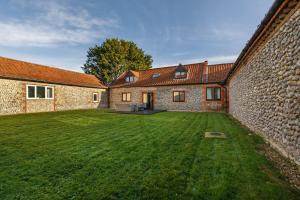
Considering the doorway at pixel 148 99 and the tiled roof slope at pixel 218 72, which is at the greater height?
the tiled roof slope at pixel 218 72

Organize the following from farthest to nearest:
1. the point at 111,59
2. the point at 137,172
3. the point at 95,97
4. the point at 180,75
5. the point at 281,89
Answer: the point at 111,59
the point at 95,97
the point at 180,75
the point at 281,89
the point at 137,172

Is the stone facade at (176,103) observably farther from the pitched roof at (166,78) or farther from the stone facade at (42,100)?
the stone facade at (42,100)

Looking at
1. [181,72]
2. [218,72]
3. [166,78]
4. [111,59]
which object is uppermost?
[111,59]

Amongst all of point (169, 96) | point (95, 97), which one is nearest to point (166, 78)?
point (169, 96)

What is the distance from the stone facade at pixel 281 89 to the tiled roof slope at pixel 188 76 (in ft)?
38.9

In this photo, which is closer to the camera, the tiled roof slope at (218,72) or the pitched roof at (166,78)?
the tiled roof slope at (218,72)

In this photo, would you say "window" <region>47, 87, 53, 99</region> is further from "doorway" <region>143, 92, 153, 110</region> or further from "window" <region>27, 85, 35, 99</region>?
"doorway" <region>143, 92, 153, 110</region>

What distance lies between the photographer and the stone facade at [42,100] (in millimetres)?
13000

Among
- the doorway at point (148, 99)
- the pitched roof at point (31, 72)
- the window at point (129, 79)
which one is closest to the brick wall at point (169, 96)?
the doorway at point (148, 99)

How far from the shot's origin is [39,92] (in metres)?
15.5

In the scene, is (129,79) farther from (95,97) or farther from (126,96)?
(95,97)

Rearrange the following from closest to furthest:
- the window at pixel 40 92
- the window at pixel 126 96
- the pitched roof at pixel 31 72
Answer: the pitched roof at pixel 31 72, the window at pixel 40 92, the window at pixel 126 96

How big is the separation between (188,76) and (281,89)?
15.8 meters

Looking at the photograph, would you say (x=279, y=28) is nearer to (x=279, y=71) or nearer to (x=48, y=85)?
(x=279, y=71)
